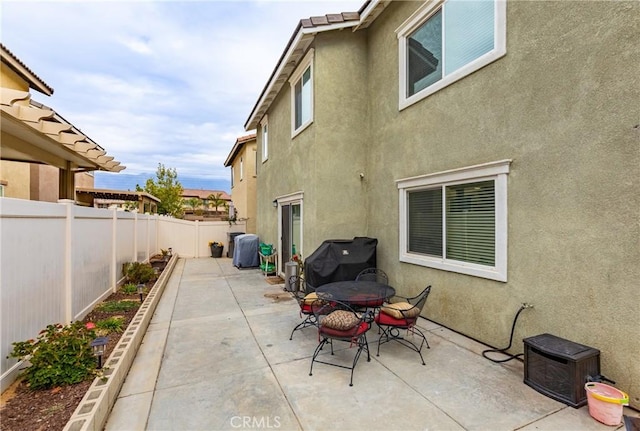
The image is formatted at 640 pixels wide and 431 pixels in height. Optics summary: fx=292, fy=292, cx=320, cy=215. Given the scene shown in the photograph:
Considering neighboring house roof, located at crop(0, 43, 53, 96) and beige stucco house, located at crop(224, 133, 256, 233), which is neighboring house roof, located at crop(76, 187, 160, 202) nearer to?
neighboring house roof, located at crop(0, 43, 53, 96)

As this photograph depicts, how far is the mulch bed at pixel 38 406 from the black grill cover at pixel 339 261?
4.21m

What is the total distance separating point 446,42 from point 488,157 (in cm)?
246

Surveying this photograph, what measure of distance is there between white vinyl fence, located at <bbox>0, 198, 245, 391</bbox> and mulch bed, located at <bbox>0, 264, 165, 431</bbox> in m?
0.22

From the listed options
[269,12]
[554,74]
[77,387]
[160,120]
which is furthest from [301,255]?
[160,120]

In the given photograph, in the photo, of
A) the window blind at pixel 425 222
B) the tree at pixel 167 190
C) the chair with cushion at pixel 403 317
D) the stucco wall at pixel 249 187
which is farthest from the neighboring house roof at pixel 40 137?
the tree at pixel 167 190

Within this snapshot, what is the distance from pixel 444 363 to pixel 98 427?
406 centimetres

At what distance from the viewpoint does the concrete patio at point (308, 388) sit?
9.51ft

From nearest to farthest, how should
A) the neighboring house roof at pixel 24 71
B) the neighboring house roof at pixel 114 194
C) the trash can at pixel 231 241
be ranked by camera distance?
the neighboring house roof at pixel 24 71 → the trash can at pixel 231 241 → the neighboring house roof at pixel 114 194

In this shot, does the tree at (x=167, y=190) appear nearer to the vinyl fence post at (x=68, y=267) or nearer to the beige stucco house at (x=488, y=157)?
the beige stucco house at (x=488, y=157)

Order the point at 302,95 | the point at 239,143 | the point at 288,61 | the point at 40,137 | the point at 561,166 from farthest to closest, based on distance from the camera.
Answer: the point at 239,143, the point at 302,95, the point at 288,61, the point at 40,137, the point at 561,166

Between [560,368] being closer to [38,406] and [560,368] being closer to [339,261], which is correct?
[339,261]

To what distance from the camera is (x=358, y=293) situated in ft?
16.0

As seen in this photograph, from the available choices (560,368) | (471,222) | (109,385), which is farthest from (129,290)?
(560,368)

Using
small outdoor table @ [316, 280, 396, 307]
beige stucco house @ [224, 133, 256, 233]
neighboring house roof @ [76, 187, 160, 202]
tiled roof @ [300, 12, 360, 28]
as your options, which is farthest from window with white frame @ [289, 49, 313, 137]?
neighboring house roof @ [76, 187, 160, 202]
